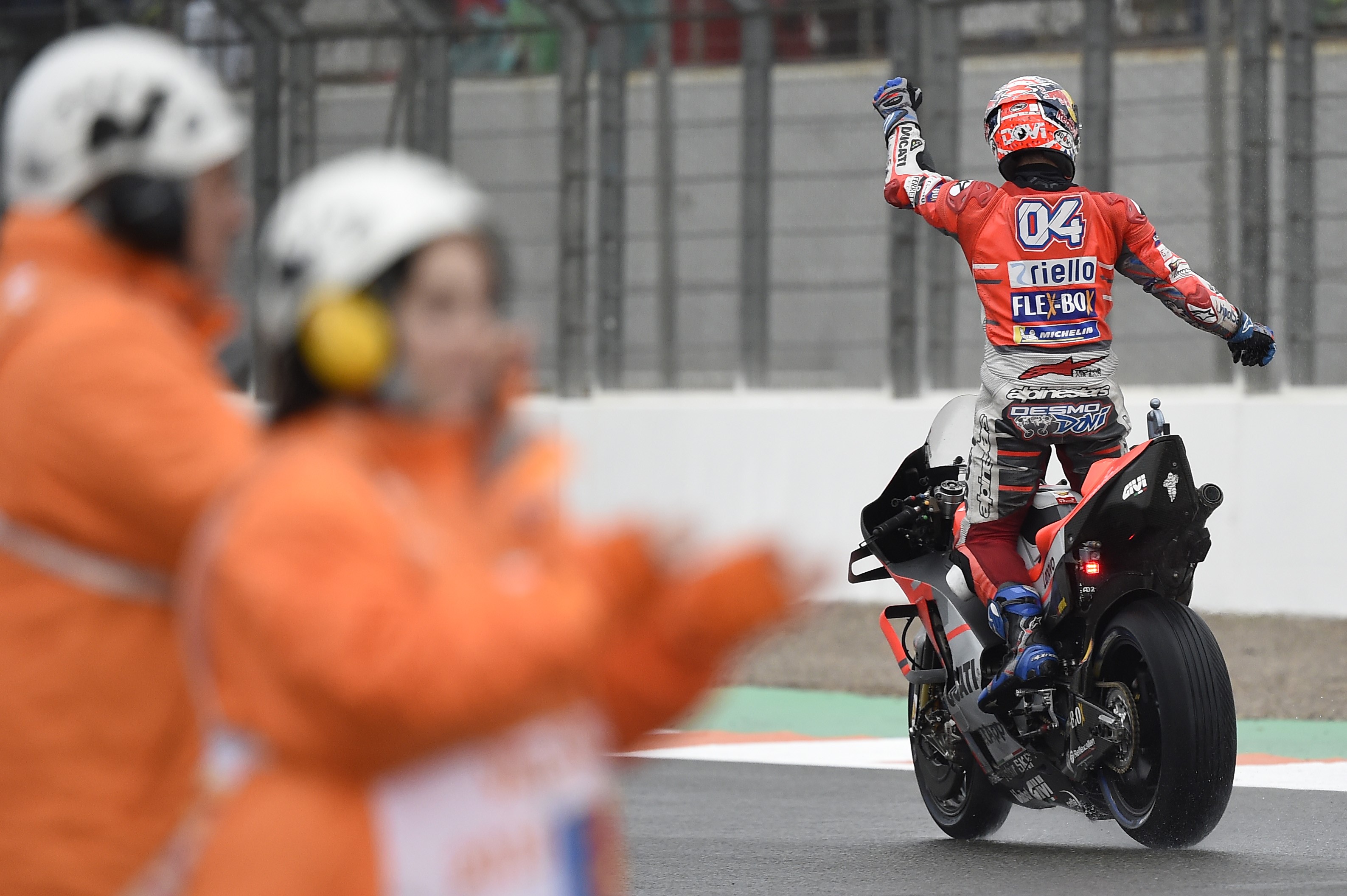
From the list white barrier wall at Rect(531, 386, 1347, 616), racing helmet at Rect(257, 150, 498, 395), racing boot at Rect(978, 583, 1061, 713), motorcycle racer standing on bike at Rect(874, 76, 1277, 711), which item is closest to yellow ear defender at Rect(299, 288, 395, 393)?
racing helmet at Rect(257, 150, 498, 395)

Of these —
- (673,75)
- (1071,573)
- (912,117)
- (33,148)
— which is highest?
(673,75)

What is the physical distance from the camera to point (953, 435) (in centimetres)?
708

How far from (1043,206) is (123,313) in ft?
15.0

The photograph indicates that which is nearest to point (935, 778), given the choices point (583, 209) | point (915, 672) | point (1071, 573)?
point (915, 672)

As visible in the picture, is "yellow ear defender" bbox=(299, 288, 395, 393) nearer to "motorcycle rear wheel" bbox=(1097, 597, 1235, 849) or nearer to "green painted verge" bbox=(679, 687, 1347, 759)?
"motorcycle rear wheel" bbox=(1097, 597, 1235, 849)

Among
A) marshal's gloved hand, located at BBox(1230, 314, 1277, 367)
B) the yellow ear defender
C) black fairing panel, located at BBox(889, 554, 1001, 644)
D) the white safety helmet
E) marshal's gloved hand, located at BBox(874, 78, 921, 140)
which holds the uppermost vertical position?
marshal's gloved hand, located at BBox(874, 78, 921, 140)

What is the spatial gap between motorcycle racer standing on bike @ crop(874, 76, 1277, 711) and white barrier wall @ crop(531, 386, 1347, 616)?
145 inches

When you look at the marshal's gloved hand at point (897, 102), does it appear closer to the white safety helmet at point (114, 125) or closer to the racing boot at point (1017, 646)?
the racing boot at point (1017, 646)

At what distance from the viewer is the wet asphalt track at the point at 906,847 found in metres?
6.11

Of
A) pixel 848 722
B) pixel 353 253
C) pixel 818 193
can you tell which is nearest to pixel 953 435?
pixel 848 722

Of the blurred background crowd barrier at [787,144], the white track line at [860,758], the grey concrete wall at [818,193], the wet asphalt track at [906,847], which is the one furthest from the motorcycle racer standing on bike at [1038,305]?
the grey concrete wall at [818,193]

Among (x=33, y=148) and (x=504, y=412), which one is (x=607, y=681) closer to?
(x=504, y=412)

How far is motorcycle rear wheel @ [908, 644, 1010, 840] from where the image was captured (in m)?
6.89

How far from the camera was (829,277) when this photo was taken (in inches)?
567
